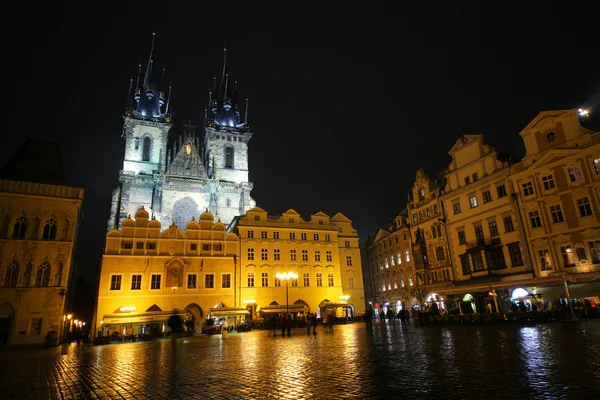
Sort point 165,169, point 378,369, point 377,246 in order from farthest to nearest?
point 165,169 → point 377,246 → point 378,369

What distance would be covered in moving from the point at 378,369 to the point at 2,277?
3316cm

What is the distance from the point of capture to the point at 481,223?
1457 inches

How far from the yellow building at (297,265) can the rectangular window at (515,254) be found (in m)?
18.4

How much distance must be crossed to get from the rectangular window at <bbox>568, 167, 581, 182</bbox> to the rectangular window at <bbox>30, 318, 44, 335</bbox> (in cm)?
4401

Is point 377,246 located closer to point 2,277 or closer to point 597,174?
point 597,174

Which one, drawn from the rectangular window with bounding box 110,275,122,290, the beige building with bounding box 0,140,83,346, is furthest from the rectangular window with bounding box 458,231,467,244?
the beige building with bounding box 0,140,83,346

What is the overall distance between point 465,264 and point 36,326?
126ft

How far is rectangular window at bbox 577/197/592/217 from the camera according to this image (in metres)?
29.1

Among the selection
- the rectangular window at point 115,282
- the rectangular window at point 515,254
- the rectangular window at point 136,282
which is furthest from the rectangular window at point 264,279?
the rectangular window at point 515,254

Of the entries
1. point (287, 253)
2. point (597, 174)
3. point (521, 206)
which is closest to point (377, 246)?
point (287, 253)

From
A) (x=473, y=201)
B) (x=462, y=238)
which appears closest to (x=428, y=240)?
(x=462, y=238)

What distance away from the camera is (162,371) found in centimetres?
984

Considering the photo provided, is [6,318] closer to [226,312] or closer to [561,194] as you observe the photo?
[226,312]

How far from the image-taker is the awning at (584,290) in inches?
1031
